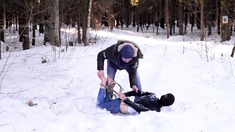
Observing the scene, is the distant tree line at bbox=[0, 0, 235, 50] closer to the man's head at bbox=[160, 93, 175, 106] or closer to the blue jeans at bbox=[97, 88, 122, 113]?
the blue jeans at bbox=[97, 88, 122, 113]

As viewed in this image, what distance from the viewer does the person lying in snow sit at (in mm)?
5324

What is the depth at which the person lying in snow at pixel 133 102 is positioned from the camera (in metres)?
5.32

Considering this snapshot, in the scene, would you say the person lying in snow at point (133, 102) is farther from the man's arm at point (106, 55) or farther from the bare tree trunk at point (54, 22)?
the bare tree trunk at point (54, 22)

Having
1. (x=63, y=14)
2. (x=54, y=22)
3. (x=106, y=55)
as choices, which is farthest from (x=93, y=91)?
(x=63, y=14)

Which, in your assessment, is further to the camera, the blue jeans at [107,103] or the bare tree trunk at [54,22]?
the bare tree trunk at [54,22]

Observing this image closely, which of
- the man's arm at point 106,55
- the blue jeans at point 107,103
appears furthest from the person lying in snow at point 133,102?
the man's arm at point 106,55

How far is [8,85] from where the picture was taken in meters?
6.67

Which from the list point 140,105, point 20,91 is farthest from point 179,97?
point 20,91

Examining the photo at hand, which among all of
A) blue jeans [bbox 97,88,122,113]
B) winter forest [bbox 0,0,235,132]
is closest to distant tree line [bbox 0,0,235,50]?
winter forest [bbox 0,0,235,132]

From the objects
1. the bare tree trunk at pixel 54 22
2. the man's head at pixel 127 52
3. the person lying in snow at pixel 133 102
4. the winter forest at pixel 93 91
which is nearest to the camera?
the winter forest at pixel 93 91

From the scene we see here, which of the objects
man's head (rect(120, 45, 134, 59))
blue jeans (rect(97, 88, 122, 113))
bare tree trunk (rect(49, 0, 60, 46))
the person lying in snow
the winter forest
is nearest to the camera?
the winter forest

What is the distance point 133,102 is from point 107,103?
48cm

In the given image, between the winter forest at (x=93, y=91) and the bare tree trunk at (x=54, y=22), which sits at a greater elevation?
the bare tree trunk at (x=54, y=22)

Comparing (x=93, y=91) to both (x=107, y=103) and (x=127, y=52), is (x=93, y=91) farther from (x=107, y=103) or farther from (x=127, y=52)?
(x=127, y=52)
